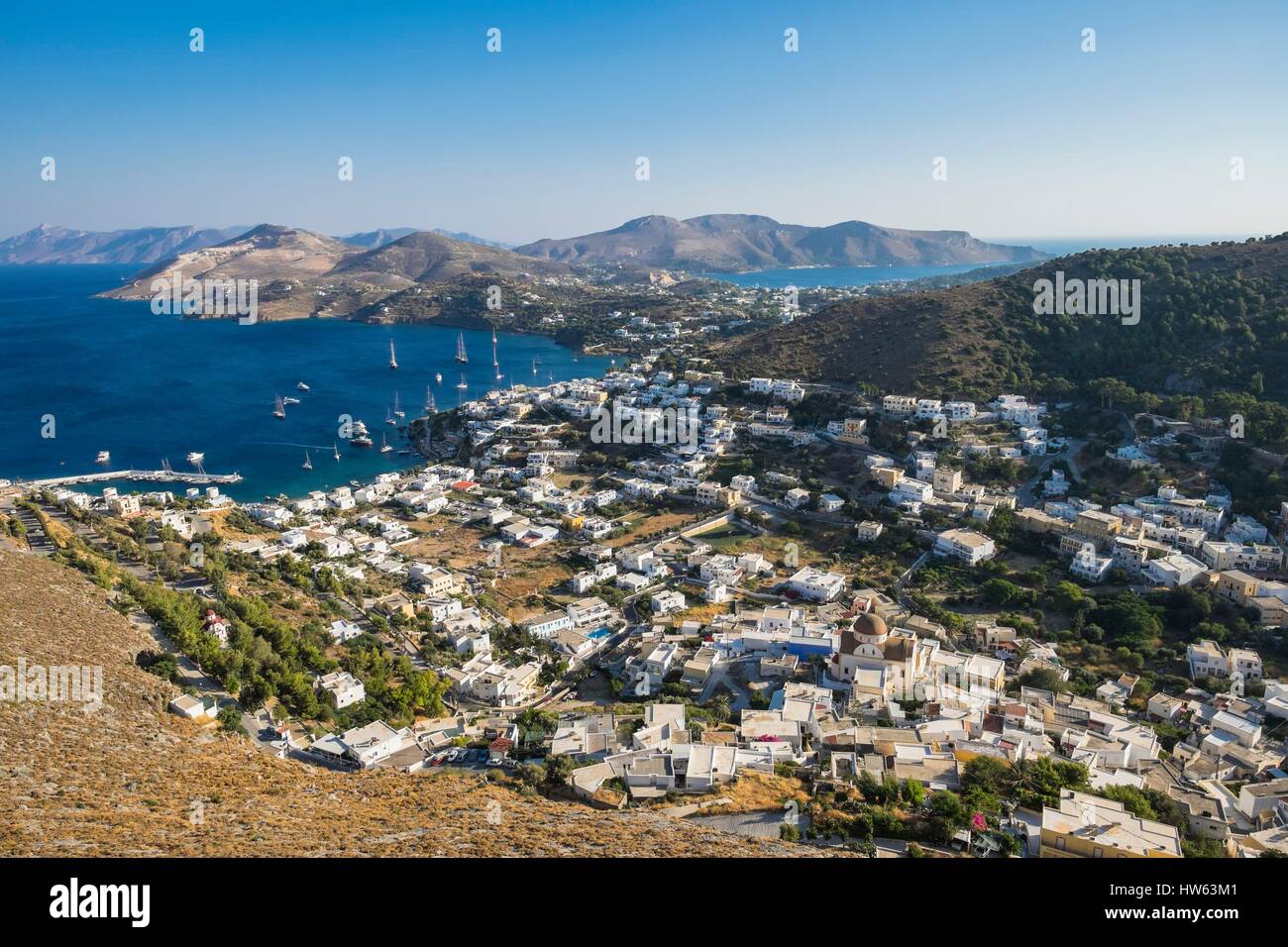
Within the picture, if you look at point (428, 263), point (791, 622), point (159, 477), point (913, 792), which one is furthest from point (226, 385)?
point (428, 263)

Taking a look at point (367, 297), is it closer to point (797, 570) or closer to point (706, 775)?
point (797, 570)

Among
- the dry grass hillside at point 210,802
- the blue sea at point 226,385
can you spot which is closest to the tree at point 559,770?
the dry grass hillside at point 210,802

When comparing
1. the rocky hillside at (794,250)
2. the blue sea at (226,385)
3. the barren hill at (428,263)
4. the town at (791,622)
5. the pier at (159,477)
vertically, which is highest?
the rocky hillside at (794,250)

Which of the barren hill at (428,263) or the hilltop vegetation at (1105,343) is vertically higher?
the barren hill at (428,263)

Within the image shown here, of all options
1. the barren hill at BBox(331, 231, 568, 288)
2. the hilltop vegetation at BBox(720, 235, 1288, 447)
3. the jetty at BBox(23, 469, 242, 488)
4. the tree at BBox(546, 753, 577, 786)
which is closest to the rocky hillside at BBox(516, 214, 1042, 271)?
the barren hill at BBox(331, 231, 568, 288)

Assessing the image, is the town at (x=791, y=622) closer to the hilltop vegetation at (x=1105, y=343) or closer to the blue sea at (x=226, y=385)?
the hilltop vegetation at (x=1105, y=343)

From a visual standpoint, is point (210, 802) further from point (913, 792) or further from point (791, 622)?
point (791, 622)

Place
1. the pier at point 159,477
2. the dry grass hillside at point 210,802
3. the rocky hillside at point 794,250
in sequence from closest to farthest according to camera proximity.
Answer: the dry grass hillside at point 210,802, the pier at point 159,477, the rocky hillside at point 794,250
